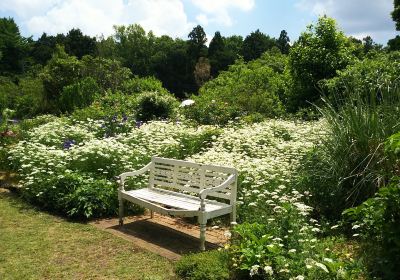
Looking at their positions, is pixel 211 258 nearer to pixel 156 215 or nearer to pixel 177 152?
pixel 156 215

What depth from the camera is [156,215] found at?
6582 mm

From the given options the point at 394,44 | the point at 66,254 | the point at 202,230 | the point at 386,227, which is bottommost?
the point at 66,254

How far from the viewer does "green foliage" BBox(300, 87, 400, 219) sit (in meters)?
5.27

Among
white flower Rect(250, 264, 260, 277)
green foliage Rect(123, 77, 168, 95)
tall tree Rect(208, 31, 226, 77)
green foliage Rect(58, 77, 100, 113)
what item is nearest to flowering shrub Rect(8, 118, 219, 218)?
white flower Rect(250, 264, 260, 277)

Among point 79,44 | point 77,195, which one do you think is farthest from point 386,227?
point 79,44

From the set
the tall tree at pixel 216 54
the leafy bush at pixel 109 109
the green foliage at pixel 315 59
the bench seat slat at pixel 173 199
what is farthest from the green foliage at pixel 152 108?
the tall tree at pixel 216 54

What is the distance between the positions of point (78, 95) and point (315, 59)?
993 cm

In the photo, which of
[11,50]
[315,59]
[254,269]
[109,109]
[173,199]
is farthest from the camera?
[11,50]

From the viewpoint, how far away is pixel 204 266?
4223mm

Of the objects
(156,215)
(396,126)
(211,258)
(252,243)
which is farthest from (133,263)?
(396,126)

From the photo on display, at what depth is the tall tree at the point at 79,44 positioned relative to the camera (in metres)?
50.2

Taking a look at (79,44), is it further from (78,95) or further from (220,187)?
(220,187)

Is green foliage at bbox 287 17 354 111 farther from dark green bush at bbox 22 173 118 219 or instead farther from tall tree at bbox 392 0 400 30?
dark green bush at bbox 22 173 118 219

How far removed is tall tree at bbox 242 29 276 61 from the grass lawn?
48438mm
